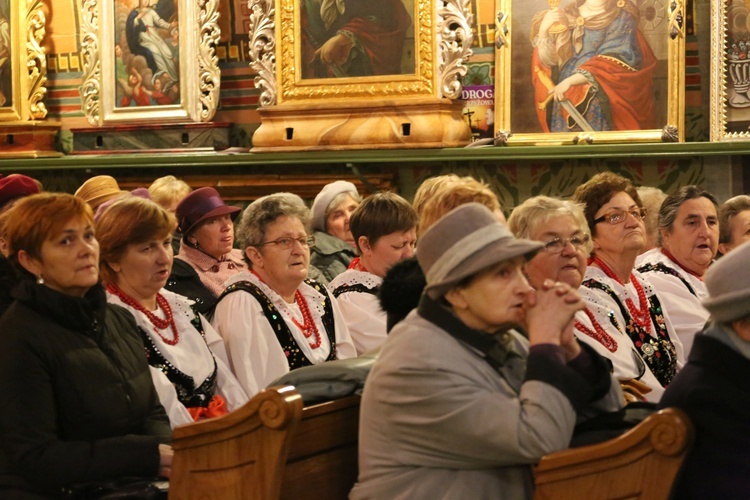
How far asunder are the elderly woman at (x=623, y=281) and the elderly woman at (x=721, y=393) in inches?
66.6

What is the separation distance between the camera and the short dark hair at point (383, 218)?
5.21m

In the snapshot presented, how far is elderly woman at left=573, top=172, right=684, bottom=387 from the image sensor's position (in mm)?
4828

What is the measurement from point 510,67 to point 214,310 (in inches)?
155

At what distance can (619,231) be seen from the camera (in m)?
5.06

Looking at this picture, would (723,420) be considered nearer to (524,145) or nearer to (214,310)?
(214,310)

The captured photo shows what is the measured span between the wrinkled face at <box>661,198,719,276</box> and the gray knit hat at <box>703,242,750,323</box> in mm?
2823

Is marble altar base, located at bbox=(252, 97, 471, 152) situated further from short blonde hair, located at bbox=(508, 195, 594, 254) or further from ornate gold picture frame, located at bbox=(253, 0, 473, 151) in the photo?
short blonde hair, located at bbox=(508, 195, 594, 254)

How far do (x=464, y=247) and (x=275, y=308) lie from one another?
193cm

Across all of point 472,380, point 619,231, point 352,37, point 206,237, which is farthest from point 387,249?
point 352,37

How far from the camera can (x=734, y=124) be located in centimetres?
748

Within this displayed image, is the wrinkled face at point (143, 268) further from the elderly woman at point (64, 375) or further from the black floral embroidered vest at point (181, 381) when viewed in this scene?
the elderly woman at point (64, 375)

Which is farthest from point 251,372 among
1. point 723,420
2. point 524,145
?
point 524,145

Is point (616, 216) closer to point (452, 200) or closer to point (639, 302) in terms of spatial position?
point (639, 302)

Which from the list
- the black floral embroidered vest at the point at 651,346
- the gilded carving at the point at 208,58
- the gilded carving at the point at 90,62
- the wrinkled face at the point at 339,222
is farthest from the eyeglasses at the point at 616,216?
the gilded carving at the point at 90,62
